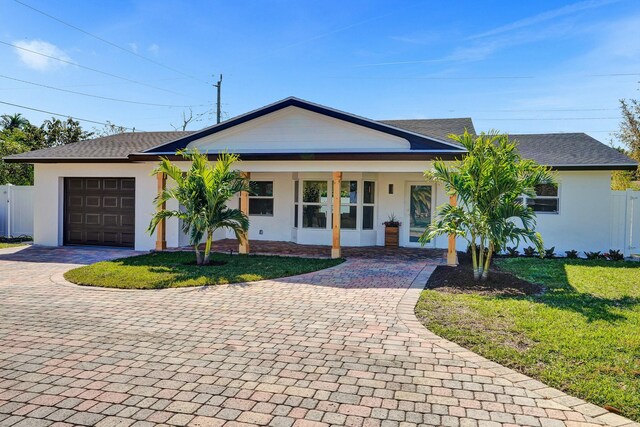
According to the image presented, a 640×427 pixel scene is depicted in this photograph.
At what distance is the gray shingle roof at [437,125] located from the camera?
15.0 m

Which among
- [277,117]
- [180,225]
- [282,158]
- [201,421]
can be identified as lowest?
[201,421]

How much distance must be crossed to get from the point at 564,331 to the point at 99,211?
45.7ft

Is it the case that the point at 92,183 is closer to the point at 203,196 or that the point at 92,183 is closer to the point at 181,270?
the point at 203,196

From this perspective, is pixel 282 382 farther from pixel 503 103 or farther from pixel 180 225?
pixel 503 103

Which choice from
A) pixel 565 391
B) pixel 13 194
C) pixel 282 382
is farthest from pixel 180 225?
pixel 565 391

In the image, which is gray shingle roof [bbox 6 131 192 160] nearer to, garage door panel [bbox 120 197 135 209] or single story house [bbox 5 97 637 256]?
single story house [bbox 5 97 637 256]

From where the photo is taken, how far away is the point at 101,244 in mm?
14859

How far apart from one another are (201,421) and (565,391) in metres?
3.20

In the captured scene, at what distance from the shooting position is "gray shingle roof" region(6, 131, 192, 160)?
14.4 meters

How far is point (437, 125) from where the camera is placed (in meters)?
16.3

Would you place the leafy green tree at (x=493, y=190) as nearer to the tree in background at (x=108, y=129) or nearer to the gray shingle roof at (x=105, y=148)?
the gray shingle roof at (x=105, y=148)

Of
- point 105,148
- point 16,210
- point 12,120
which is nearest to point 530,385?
point 105,148

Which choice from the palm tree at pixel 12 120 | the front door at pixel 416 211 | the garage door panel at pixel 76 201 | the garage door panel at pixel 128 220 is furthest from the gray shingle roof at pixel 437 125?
the palm tree at pixel 12 120

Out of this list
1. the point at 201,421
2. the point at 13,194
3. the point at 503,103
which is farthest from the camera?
the point at 503,103
